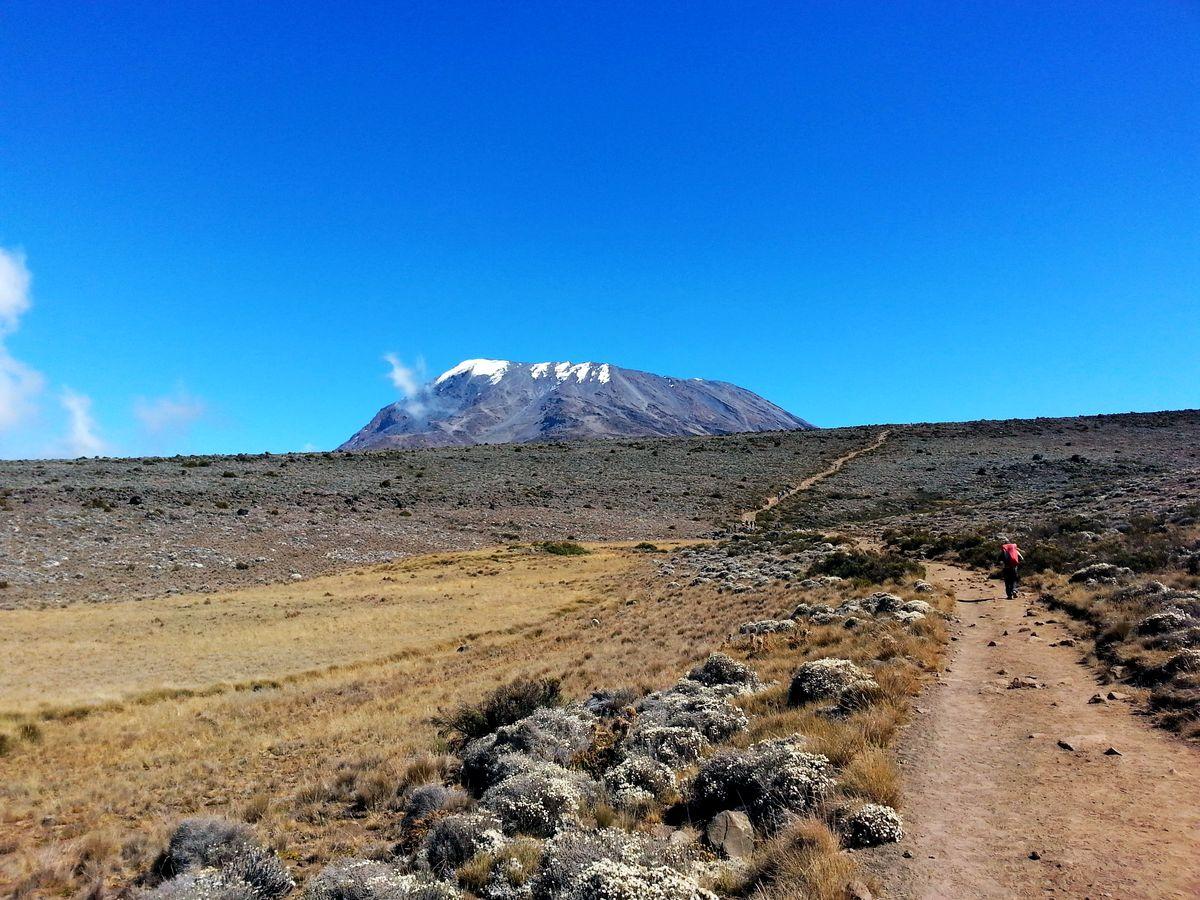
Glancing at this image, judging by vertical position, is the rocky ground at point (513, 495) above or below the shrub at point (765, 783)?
above

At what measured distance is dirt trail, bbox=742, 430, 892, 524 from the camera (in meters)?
61.0

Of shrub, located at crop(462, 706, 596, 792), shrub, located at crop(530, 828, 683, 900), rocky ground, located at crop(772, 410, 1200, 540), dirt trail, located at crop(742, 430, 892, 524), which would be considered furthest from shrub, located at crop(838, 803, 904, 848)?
dirt trail, located at crop(742, 430, 892, 524)

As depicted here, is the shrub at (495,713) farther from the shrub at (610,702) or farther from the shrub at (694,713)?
the shrub at (694,713)

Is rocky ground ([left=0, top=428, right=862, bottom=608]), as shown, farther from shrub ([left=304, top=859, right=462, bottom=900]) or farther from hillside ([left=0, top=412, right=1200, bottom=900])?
shrub ([left=304, top=859, right=462, bottom=900])

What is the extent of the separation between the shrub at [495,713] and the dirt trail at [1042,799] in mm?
7148

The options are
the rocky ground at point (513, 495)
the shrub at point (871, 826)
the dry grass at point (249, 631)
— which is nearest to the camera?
Answer: the shrub at point (871, 826)

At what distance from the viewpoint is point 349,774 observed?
11062 millimetres

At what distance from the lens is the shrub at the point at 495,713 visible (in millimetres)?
12385

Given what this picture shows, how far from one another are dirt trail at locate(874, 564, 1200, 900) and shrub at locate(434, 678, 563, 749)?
281 inches

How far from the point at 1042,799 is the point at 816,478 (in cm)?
6751

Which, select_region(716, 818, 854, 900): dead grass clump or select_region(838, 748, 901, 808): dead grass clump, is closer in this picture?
select_region(716, 818, 854, 900): dead grass clump

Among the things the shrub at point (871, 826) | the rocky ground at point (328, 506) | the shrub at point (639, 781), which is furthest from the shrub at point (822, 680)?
the rocky ground at point (328, 506)

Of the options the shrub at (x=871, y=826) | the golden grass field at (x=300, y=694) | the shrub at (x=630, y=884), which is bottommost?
the golden grass field at (x=300, y=694)

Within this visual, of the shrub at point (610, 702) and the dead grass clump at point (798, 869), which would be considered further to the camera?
the shrub at point (610, 702)
